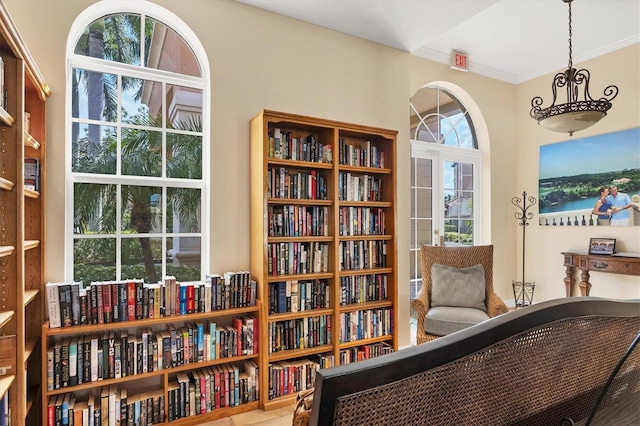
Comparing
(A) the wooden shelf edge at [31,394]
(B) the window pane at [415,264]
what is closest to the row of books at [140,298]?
(A) the wooden shelf edge at [31,394]

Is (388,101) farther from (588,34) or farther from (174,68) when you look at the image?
(588,34)

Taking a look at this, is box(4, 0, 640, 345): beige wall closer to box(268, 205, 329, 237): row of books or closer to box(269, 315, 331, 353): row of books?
box(268, 205, 329, 237): row of books

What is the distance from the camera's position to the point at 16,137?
1576 millimetres

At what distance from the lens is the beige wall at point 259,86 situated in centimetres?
220

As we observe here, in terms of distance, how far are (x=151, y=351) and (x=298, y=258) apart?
44.8 inches

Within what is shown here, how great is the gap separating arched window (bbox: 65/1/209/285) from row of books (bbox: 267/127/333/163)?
0.51 meters

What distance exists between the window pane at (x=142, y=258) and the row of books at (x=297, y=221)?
827 mm

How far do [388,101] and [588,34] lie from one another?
7.61 ft

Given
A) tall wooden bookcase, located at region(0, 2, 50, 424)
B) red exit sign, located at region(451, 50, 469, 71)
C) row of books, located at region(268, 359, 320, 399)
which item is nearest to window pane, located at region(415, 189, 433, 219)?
Answer: red exit sign, located at region(451, 50, 469, 71)

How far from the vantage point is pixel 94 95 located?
8.00 ft

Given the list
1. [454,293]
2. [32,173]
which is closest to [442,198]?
[454,293]

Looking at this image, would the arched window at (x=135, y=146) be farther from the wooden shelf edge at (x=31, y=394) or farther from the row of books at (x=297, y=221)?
the wooden shelf edge at (x=31, y=394)

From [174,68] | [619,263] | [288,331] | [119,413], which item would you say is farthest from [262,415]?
[619,263]

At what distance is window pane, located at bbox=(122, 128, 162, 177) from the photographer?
2.50 metres
